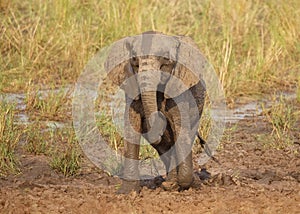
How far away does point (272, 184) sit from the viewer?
6.42 metres

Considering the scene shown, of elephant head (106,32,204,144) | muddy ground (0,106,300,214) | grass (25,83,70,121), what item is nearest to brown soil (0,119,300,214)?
muddy ground (0,106,300,214)

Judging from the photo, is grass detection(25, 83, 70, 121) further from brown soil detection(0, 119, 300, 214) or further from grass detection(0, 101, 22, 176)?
brown soil detection(0, 119, 300, 214)

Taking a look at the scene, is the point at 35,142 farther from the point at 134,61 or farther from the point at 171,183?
the point at 134,61

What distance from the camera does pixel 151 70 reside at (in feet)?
18.0

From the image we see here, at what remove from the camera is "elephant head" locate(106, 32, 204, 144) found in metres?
5.47

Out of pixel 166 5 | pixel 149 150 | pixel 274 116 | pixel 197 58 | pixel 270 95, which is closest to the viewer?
pixel 197 58

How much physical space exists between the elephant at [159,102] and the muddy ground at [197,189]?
0.19 m

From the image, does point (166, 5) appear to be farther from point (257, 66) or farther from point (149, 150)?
point (149, 150)

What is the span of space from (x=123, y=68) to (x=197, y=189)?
1.00 meters

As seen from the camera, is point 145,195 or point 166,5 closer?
point 145,195

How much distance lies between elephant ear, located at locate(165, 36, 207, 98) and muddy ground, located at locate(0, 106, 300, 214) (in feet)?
2.28

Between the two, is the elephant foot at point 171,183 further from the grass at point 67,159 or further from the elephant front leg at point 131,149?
the grass at point 67,159

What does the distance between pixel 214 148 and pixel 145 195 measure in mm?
1631

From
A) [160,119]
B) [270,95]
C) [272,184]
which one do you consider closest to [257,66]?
[270,95]
